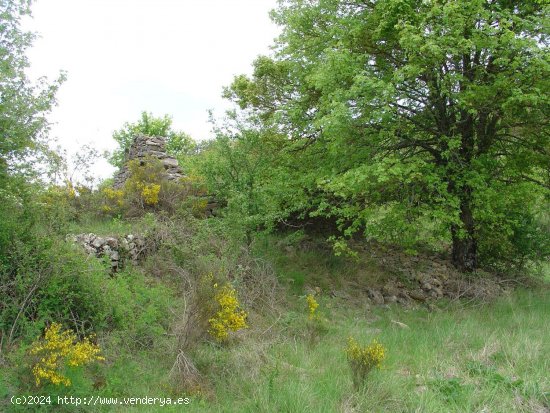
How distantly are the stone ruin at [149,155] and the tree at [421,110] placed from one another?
3.03 m

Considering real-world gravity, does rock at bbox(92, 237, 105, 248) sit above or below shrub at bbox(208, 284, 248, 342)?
above

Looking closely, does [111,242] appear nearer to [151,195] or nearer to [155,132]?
[151,195]

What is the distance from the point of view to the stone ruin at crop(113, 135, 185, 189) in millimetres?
12031

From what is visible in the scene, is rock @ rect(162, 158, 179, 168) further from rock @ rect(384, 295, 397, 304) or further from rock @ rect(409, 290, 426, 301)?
rock @ rect(409, 290, 426, 301)

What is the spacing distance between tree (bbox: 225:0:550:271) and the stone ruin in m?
3.03

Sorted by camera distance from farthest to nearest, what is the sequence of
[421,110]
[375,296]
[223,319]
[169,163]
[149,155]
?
[169,163] → [149,155] → [375,296] → [421,110] → [223,319]

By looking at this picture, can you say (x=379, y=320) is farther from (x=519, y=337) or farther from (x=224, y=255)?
(x=224, y=255)

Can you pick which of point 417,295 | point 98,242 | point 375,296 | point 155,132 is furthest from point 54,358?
point 155,132

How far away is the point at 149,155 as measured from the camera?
1202cm

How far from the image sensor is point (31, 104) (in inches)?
265

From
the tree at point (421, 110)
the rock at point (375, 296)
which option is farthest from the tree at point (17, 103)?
the rock at point (375, 296)

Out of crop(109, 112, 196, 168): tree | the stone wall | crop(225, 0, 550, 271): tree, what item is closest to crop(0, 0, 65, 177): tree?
the stone wall

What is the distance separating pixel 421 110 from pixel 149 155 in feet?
22.6

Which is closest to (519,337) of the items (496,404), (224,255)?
(496,404)
